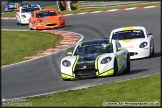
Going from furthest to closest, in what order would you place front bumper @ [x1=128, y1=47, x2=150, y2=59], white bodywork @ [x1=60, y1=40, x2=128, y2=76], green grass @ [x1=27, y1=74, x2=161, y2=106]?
front bumper @ [x1=128, y1=47, x2=150, y2=59]
white bodywork @ [x1=60, y1=40, x2=128, y2=76]
green grass @ [x1=27, y1=74, x2=161, y2=106]

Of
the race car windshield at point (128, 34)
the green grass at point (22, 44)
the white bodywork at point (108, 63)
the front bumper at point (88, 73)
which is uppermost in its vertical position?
the race car windshield at point (128, 34)

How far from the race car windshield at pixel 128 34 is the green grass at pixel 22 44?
389 cm

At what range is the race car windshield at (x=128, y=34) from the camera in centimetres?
1889

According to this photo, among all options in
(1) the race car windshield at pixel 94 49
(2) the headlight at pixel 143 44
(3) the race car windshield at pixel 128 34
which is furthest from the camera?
(3) the race car windshield at pixel 128 34

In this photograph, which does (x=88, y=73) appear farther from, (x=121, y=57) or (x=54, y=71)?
(x=54, y=71)

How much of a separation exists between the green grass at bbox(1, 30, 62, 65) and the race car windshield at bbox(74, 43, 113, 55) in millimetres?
5501

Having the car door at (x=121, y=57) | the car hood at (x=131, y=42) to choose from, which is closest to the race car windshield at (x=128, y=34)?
the car hood at (x=131, y=42)

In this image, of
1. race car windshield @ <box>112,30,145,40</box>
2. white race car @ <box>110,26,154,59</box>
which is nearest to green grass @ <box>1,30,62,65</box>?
race car windshield @ <box>112,30,145,40</box>

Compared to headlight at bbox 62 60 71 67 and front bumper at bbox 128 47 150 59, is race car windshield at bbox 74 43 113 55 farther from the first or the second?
front bumper at bbox 128 47 150 59

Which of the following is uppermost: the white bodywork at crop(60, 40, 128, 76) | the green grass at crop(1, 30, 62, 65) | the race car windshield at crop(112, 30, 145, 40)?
the race car windshield at crop(112, 30, 145, 40)

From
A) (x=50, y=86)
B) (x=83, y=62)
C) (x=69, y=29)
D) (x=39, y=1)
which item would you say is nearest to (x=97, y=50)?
(x=83, y=62)

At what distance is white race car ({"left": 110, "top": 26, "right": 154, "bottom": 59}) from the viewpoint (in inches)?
706

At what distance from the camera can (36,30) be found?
3039 centimetres

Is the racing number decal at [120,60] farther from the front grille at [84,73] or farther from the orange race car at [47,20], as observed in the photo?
the orange race car at [47,20]
